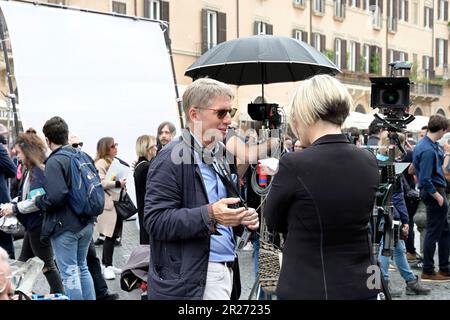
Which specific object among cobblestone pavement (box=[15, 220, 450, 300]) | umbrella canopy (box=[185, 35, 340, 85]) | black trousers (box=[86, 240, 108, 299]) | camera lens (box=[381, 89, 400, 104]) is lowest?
cobblestone pavement (box=[15, 220, 450, 300])

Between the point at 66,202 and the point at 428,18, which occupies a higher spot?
the point at 428,18

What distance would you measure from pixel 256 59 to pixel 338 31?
27437 mm

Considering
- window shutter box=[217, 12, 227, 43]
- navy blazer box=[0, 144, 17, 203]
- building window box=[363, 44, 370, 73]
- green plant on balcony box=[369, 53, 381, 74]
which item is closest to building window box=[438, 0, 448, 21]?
green plant on balcony box=[369, 53, 381, 74]

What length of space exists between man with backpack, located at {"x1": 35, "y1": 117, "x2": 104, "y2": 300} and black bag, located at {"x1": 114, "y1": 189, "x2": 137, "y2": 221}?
2001 mm

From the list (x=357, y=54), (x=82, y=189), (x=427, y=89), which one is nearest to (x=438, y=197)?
(x=82, y=189)

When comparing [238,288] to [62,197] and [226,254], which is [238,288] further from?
[62,197]

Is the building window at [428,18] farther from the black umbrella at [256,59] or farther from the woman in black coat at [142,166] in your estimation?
the woman in black coat at [142,166]

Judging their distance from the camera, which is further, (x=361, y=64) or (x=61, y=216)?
(x=361, y=64)

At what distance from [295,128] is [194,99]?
0.57m

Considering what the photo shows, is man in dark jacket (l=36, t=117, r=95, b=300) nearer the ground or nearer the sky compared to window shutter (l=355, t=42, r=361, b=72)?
nearer the ground

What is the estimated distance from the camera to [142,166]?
18.6ft

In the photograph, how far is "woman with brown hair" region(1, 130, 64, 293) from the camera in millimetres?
5332

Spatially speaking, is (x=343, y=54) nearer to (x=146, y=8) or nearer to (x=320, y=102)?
(x=146, y=8)

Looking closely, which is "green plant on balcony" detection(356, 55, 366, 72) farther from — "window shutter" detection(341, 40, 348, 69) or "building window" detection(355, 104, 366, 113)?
"building window" detection(355, 104, 366, 113)
